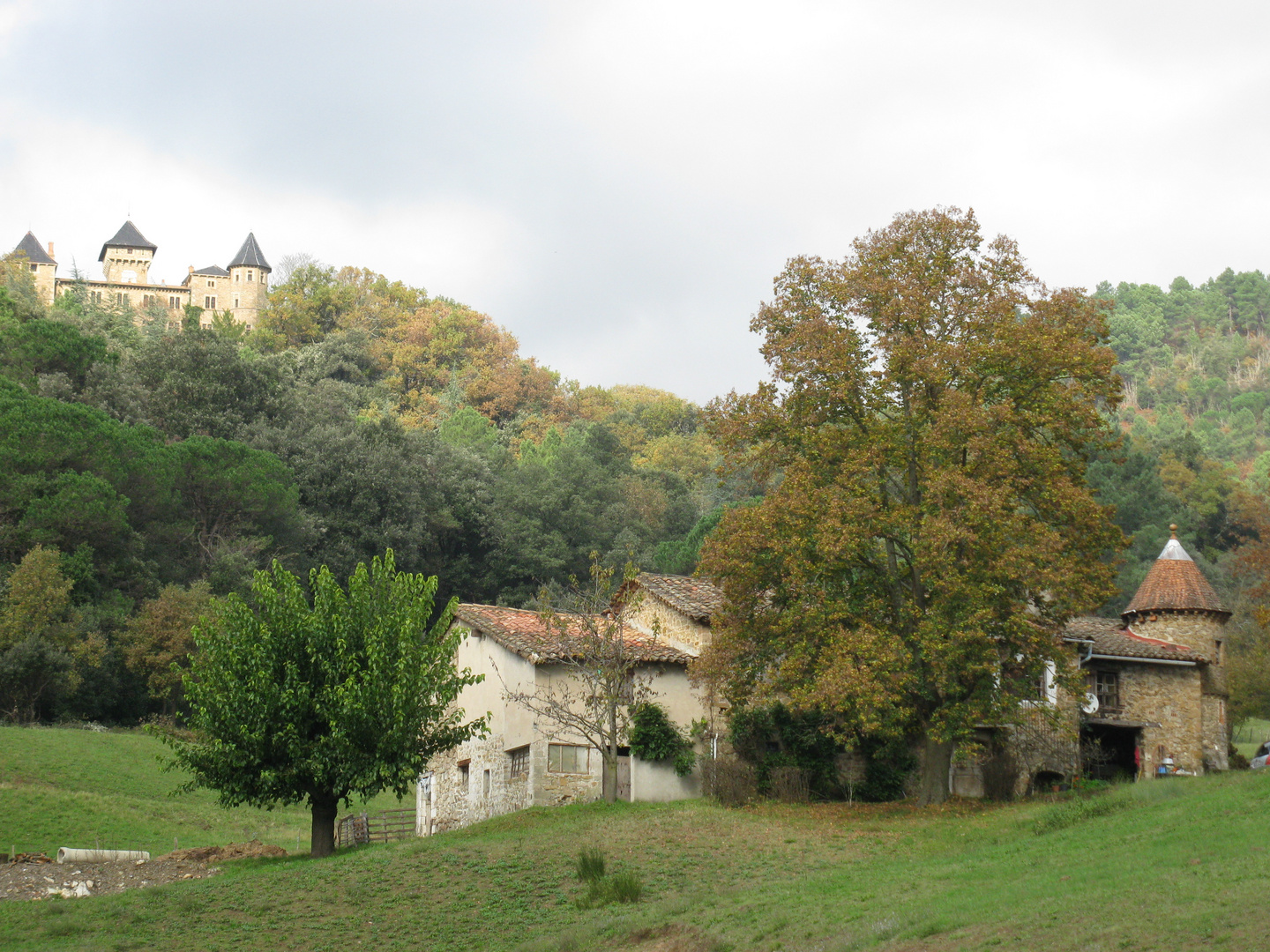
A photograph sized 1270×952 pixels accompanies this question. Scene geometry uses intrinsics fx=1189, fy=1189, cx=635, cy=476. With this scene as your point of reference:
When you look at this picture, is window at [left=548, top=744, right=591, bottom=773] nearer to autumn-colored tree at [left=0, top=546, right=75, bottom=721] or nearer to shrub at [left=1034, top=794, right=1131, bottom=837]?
shrub at [left=1034, top=794, right=1131, bottom=837]

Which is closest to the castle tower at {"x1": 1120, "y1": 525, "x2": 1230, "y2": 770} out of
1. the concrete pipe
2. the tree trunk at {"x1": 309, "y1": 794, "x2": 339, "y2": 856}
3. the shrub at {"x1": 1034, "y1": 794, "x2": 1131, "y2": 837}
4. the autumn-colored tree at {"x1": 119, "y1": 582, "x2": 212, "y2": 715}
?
the shrub at {"x1": 1034, "y1": 794, "x2": 1131, "y2": 837}

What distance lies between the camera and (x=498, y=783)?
29.5 metres

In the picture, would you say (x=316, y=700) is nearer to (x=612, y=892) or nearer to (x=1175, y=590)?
(x=612, y=892)

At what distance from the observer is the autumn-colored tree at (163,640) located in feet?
149

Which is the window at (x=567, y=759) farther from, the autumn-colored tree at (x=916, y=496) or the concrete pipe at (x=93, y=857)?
the concrete pipe at (x=93, y=857)

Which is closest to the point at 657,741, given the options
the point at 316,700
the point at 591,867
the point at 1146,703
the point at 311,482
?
the point at 316,700

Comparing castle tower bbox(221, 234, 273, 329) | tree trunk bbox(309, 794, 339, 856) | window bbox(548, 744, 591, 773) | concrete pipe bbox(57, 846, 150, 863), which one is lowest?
concrete pipe bbox(57, 846, 150, 863)

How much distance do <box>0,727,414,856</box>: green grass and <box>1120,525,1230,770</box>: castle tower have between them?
76.0 ft

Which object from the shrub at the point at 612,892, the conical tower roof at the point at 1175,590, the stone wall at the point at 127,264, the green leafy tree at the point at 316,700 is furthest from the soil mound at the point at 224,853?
the stone wall at the point at 127,264

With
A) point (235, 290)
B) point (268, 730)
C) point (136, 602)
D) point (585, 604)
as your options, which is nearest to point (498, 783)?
point (585, 604)

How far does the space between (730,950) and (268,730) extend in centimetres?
1288

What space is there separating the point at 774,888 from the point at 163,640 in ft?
114

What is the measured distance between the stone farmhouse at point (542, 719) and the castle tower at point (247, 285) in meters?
90.3

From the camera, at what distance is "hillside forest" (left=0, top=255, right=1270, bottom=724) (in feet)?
153
